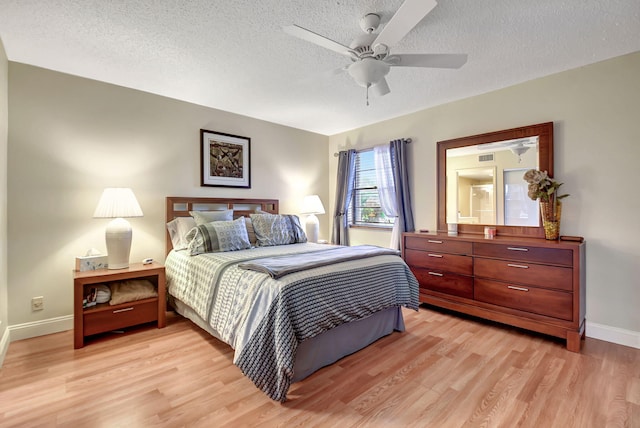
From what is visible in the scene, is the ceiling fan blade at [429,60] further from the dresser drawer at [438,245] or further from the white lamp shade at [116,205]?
the white lamp shade at [116,205]

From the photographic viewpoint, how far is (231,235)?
3107 mm

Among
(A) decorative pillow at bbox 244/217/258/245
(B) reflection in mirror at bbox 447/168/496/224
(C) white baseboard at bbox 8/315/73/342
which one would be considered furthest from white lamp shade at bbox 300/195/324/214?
(C) white baseboard at bbox 8/315/73/342

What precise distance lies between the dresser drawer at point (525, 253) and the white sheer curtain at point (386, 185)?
1.28m

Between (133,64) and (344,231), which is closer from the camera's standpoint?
(133,64)

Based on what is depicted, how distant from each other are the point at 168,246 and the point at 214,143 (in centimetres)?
136

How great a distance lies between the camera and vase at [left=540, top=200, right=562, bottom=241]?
270 cm

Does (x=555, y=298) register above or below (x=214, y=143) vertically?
below

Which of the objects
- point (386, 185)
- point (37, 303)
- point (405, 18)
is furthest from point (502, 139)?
point (37, 303)

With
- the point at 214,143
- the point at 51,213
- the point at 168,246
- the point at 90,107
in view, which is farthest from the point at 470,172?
the point at 51,213

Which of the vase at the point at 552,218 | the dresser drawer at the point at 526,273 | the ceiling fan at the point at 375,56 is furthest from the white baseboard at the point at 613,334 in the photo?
the ceiling fan at the point at 375,56

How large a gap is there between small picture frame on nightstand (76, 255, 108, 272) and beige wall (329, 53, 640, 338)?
4244 mm

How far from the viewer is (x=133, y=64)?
264 centimetres

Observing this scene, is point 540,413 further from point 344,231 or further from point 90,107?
point 90,107

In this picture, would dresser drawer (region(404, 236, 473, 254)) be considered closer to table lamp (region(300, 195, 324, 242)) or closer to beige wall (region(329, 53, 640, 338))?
beige wall (region(329, 53, 640, 338))
